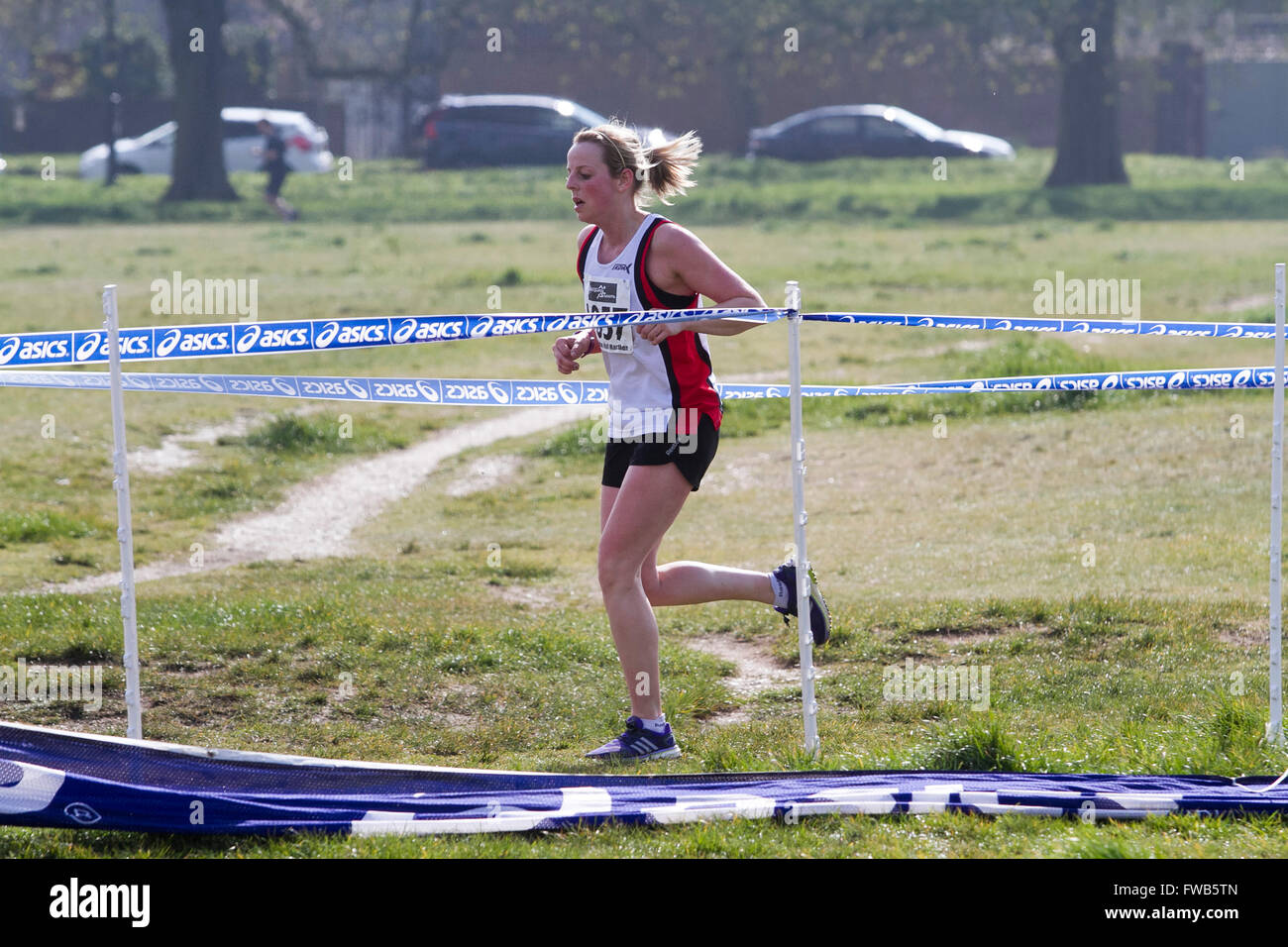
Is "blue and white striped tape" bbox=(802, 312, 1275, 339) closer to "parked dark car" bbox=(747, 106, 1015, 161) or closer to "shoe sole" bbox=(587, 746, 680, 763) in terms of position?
"shoe sole" bbox=(587, 746, 680, 763)

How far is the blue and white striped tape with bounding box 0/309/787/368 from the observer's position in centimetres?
486

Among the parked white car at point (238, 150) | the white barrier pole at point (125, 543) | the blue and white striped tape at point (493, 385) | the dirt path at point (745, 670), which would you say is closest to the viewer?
the white barrier pole at point (125, 543)

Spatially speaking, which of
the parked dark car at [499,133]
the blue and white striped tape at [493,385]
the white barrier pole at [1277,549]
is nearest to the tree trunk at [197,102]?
the parked dark car at [499,133]

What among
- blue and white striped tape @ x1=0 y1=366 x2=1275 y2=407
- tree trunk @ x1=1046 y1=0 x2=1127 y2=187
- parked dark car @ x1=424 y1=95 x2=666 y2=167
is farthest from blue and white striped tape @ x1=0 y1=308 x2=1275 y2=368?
parked dark car @ x1=424 y1=95 x2=666 y2=167

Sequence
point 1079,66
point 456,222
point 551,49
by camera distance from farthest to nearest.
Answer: point 551,49 → point 1079,66 → point 456,222

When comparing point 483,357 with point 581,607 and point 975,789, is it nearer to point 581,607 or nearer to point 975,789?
point 581,607

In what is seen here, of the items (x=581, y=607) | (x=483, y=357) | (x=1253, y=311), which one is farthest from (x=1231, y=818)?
(x=1253, y=311)

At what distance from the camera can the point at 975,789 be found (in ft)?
14.4

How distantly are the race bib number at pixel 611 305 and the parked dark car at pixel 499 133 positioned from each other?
31.7 meters

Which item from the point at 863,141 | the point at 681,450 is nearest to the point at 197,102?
the point at 863,141

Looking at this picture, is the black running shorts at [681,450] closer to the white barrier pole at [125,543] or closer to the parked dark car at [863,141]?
the white barrier pole at [125,543]

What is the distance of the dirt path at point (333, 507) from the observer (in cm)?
859

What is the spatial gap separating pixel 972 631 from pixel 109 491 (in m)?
6.05

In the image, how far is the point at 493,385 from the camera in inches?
276
